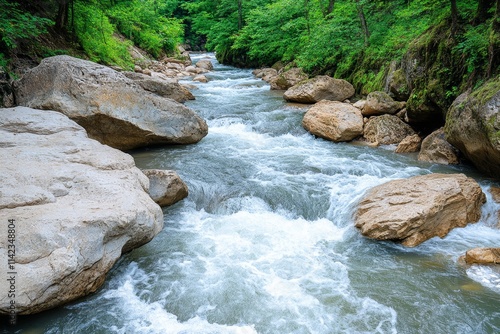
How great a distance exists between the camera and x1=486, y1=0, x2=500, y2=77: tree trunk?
728 centimetres

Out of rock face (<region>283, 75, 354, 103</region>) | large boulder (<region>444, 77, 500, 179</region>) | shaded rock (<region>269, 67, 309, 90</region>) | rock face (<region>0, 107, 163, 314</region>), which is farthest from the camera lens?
shaded rock (<region>269, 67, 309, 90</region>)

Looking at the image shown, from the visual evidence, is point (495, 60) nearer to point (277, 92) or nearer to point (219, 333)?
Answer: point (219, 333)

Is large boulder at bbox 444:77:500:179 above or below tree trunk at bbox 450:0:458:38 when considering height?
below

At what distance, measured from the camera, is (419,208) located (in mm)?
5836

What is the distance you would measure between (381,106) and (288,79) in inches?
286

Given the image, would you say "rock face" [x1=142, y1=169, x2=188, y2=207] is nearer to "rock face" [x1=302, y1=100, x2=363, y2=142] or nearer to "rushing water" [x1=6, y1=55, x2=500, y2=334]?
"rushing water" [x1=6, y1=55, x2=500, y2=334]

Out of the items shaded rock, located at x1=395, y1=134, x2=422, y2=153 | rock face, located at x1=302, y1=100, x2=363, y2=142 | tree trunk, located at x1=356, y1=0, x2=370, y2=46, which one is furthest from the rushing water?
tree trunk, located at x1=356, y1=0, x2=370, y2=46

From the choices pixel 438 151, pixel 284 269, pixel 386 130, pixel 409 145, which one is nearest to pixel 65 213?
pixel 284 269

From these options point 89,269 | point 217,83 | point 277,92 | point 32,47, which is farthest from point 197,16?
point 89,269

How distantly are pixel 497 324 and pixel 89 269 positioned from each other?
4.70 metres

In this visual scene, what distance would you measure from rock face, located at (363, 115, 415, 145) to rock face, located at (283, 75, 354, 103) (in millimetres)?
3202

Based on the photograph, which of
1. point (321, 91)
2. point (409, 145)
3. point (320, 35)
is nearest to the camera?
point (409, 145)

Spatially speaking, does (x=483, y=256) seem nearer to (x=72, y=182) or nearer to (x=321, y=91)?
(x=72, y=182)

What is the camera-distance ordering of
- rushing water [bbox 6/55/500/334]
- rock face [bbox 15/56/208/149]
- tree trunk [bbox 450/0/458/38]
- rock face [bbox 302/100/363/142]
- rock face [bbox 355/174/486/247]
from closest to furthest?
rushing water [bbox 6/55/500/334] → rock face [bbox 355/174/486/247] → rock face [bbox 15/56/208/149] → tree trunk [bbox 450/0/458/38] → rock face [bbox 302/100/363/142]
